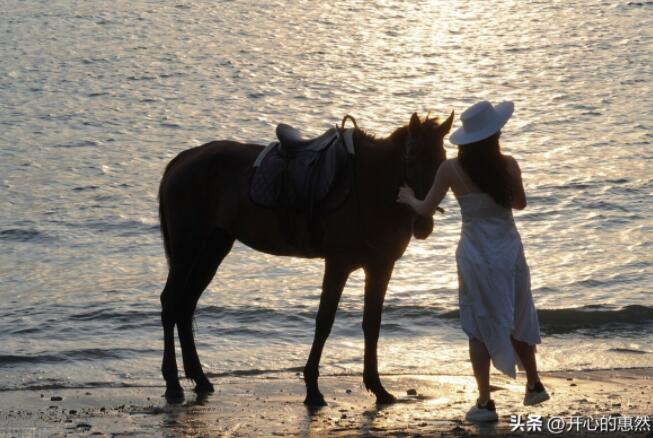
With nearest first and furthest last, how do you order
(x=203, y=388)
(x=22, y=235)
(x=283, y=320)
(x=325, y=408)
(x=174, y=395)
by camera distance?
(x=325, y=408) → (x=174, y=395) → (x=203, y=388) → (x=283, y=320) → (x=22, y=235)

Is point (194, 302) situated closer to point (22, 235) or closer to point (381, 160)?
point (381, 160)

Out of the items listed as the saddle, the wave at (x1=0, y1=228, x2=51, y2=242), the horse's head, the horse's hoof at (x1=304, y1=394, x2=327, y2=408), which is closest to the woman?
the horse's head

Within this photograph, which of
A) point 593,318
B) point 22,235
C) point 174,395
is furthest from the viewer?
point 22,235

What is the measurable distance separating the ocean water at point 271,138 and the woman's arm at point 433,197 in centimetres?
304

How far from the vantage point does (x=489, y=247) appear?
22.5 feet

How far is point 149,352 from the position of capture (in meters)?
10.7

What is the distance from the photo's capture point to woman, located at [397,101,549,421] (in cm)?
676

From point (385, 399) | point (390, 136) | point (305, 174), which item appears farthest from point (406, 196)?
point (385, 399)

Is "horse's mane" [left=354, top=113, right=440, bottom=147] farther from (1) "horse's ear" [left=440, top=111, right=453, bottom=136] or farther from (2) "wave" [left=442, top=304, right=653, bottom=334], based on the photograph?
(2) "wave" [left=442, top=304, right=653, bottom=334]

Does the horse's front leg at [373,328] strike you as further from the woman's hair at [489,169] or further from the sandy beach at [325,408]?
the woman's hair at [489,169]

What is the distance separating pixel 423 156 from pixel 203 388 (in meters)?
2.54

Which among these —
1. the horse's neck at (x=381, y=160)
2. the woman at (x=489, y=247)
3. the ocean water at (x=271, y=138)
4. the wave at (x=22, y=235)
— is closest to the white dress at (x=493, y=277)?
the woman at (x=489, y=247)

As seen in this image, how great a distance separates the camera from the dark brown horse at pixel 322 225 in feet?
25.2

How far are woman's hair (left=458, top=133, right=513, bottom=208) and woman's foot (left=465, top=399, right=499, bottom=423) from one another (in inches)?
47.9
